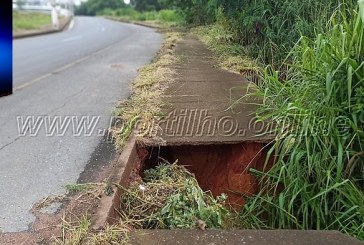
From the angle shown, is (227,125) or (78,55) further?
(78,55)

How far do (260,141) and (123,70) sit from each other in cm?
541

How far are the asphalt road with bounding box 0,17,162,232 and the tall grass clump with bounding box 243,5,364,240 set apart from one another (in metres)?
1.60

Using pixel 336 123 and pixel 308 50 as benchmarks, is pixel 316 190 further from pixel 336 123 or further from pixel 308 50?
pixel 308 50

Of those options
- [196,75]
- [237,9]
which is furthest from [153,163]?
[237,9]

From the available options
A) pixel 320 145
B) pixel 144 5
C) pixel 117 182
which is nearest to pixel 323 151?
pixel 320 145

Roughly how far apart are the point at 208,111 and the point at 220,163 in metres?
0.73

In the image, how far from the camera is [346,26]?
3.21m

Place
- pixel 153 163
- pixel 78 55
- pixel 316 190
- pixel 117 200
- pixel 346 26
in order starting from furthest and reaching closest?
pixel 78 55 → pixel 153 163 → pixel 346 26 → pixel 316 190 → pixel 117 200

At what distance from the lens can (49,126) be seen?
4.64 m

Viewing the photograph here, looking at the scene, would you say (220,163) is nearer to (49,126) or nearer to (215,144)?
(215,144)

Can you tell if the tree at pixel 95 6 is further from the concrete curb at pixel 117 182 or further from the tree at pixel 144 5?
the concrete curb at pixel 117 182

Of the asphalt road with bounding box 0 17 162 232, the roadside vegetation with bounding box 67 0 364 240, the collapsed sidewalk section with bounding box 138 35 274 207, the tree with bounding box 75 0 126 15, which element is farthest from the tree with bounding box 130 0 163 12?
the roadside vegetation with bounding box 67 0 364 240

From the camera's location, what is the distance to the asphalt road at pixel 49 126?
306 cm

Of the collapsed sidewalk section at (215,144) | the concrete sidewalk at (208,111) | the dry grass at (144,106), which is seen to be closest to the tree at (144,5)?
the dry grass at (144,106)
